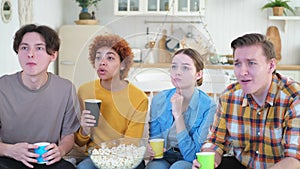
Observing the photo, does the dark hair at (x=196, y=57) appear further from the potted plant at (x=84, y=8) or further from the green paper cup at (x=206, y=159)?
the potted plant at (x=84, y=8)

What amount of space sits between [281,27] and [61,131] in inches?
148

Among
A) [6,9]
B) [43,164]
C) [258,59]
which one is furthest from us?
[6,9]

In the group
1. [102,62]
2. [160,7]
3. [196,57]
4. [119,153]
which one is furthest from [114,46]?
[160,7]

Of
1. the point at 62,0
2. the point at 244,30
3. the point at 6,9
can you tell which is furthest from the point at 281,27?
the point at 6,9

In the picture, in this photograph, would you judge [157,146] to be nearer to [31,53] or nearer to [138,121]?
[138,121]

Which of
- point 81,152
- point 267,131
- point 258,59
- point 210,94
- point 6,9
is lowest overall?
point 81,152

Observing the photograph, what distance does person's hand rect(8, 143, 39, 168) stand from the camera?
1955mm

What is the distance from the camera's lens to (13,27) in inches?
A: 158

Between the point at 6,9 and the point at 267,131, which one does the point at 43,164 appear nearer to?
the point at 267,131

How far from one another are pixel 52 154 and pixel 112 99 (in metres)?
0.36

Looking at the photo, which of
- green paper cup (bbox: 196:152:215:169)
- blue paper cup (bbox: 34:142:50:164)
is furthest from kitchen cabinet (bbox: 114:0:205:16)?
green paper cup (bbox: 196:152:215:169)

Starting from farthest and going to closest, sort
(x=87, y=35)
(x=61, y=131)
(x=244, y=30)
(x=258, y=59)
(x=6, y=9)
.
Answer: (x=244, y=30) → (x=87, y=35) → (x=6, y=9) → (x=61, y=131) → (x=258, y=59)

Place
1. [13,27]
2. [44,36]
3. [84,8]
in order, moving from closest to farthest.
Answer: [44,36]
[13,27]
[84,8]

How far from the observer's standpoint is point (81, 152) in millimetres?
2307
